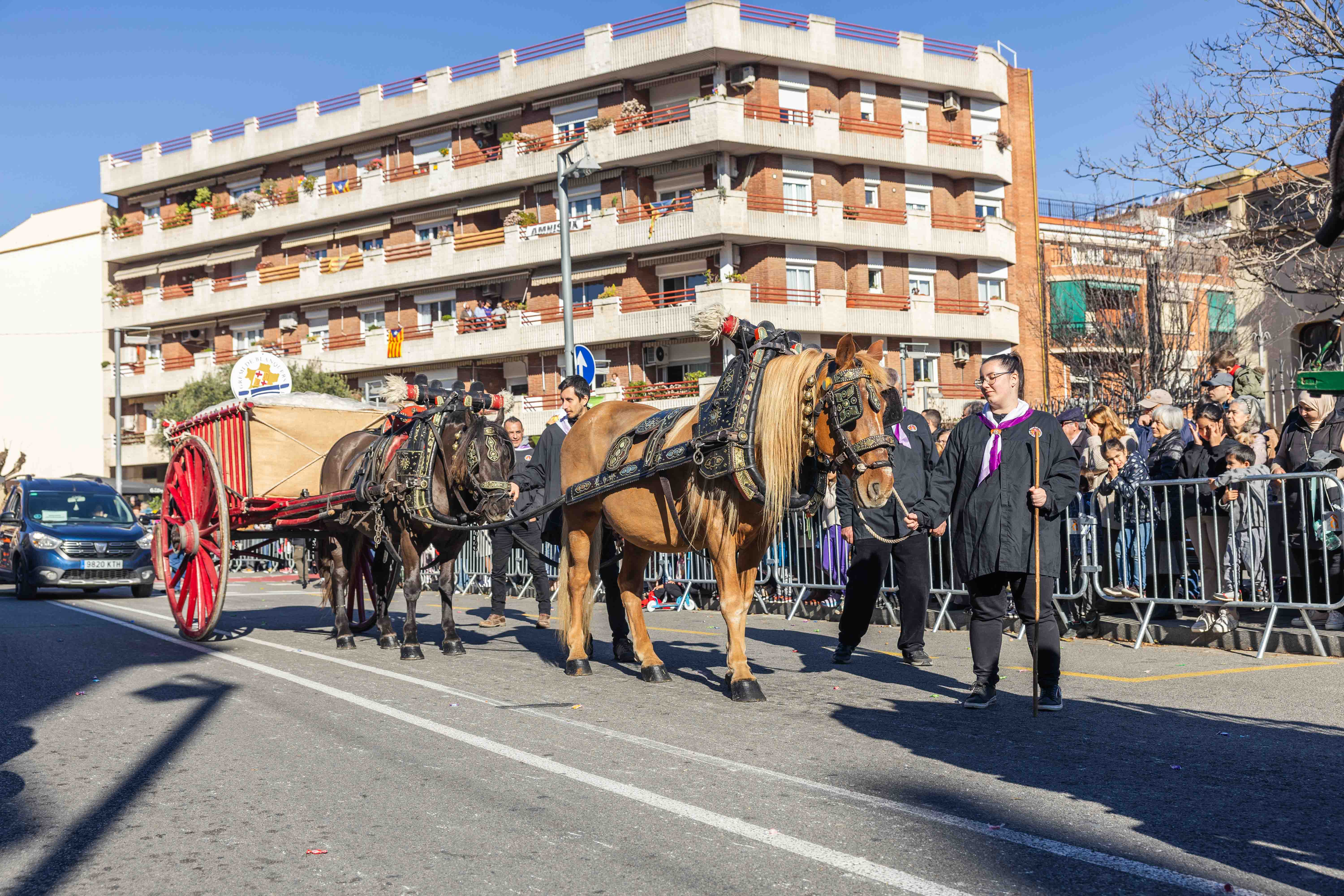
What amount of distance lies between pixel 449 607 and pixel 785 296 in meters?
31.8

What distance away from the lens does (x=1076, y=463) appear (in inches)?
281

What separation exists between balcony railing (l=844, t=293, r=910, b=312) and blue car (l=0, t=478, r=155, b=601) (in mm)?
27575

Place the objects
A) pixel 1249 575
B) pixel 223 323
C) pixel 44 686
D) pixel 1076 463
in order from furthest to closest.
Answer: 1. pixel 223 323
2. pixel 1249 575
3. pixel 44 686
4. pixel 1076 463

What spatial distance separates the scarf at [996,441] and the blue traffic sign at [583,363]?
11081 millimetres

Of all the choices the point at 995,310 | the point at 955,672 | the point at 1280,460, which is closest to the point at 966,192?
the point at 995,310

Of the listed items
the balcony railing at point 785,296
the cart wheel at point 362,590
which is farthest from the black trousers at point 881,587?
the balcony railing at point 785,296

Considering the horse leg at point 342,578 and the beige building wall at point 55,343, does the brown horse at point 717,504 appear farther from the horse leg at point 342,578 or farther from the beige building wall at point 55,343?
the beige building wall at point 55,343

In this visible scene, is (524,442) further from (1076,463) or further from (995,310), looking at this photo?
(995,310)

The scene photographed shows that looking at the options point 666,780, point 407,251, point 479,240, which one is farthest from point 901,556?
point 407,251

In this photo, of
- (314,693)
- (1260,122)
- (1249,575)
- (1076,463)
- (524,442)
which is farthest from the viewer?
(1260,122)

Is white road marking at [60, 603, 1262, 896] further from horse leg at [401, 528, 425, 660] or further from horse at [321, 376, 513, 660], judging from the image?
horse at [321, 376, 513, 660]

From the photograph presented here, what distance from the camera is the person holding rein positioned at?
702 centimetres

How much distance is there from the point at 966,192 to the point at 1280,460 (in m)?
35.4

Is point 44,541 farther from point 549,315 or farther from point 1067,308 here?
point 1067,308
